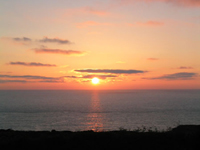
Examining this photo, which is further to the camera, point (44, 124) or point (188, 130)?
point (44, 124)
